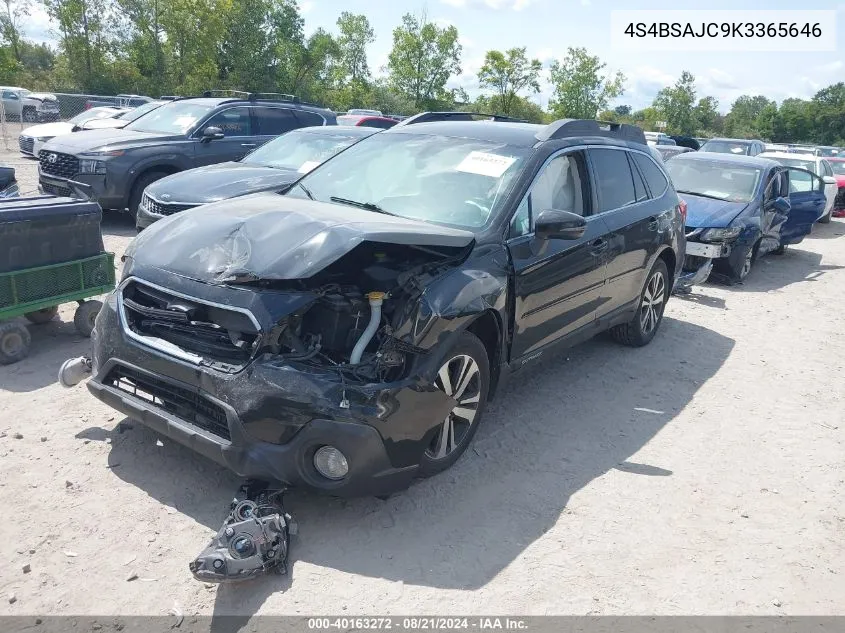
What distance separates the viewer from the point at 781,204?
10.6 meters

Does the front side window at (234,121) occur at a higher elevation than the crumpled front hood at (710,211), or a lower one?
higher

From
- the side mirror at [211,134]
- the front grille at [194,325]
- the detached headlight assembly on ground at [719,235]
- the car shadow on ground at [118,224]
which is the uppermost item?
the side mirror at [211,134]

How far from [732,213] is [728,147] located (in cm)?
1137

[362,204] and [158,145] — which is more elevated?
[158,145]

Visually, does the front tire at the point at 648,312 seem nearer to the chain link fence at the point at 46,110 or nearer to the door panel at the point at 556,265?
the door panel at the point at 556,265

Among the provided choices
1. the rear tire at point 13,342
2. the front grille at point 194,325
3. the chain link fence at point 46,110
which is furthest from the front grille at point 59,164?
the chain link fence at point 46,110

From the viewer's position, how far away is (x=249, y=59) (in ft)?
153

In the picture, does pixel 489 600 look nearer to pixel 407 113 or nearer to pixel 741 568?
pixel 741 568

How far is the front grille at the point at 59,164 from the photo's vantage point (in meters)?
9.83

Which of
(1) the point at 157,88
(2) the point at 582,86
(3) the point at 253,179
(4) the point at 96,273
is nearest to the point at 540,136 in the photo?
(4) the point at 96,273

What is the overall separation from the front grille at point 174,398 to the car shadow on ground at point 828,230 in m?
15.2

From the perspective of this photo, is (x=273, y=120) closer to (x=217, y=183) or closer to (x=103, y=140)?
(x=103, y=140)

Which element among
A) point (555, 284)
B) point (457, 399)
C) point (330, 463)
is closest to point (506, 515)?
point (457, 399)

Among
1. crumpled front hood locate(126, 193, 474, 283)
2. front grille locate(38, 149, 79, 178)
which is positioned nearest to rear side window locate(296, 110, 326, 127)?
front grille locate(38, 149, 79, 178)
